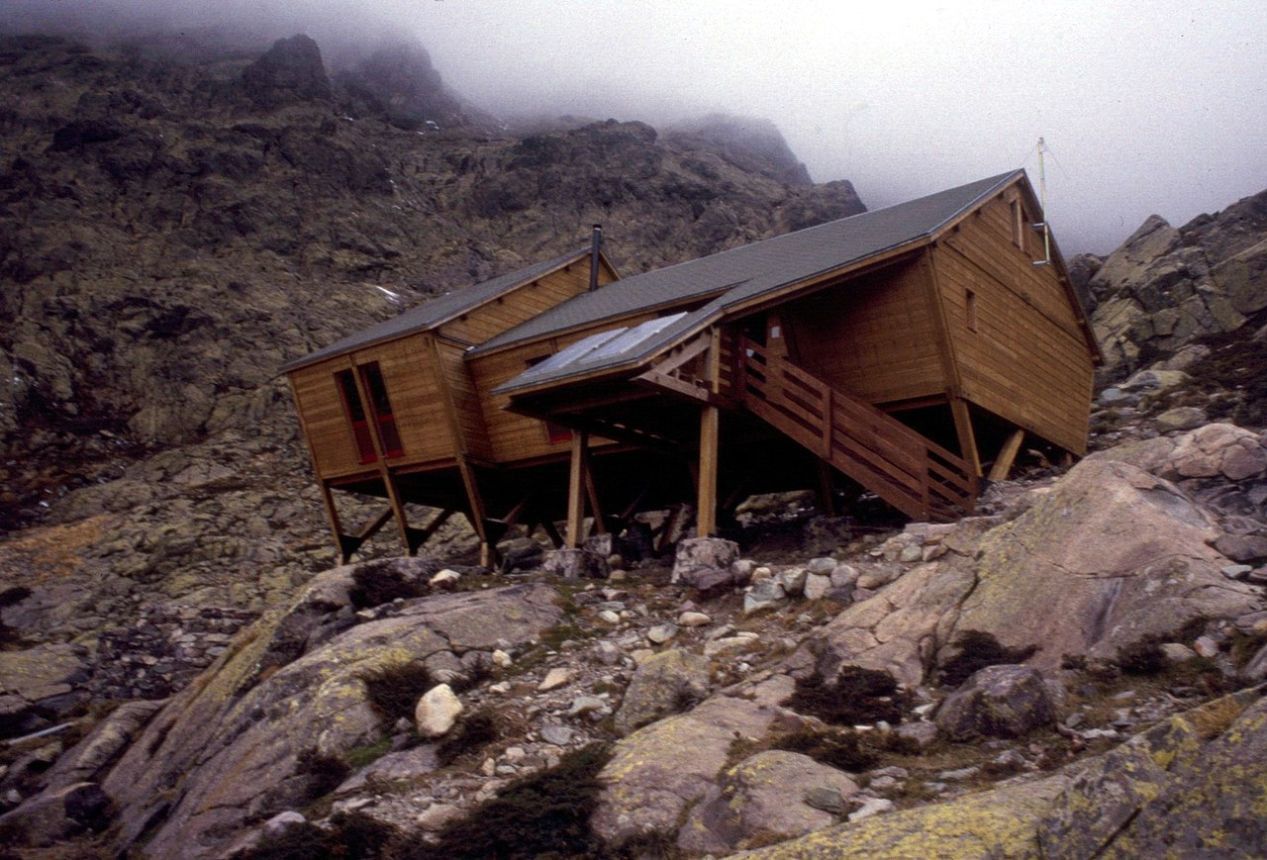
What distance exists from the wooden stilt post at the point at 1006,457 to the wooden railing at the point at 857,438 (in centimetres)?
250

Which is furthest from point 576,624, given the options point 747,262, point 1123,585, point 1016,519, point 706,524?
point 747,262

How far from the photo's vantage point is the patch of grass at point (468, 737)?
30.9ft

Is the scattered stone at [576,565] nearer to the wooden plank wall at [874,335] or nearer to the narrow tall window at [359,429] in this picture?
the wooden plank wall at [874,335]

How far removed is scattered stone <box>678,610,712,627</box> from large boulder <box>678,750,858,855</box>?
4.55m

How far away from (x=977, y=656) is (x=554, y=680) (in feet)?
14.7

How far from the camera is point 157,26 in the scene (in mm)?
100312

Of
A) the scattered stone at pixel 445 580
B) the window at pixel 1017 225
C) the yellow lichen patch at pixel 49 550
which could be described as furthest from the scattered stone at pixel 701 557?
the yellow lichen patch at pixel 49 550

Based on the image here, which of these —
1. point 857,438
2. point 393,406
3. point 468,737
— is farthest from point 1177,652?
point 393,406

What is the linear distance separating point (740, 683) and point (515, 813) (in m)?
3.00

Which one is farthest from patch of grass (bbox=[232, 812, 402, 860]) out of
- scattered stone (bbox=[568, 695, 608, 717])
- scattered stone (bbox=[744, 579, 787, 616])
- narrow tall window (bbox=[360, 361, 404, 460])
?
narrow tall window (bbox=[360, 361, 404, 460])

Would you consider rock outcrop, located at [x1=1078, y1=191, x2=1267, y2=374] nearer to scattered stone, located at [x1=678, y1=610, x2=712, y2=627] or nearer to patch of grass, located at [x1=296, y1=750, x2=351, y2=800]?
scattered stone, located at [x1=678, y1=610, x2=712, y2=627]

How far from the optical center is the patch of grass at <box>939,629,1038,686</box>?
8.72 m

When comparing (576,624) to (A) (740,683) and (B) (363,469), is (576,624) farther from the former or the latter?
(B) (363,469)

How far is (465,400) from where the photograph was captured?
73.2 feet
